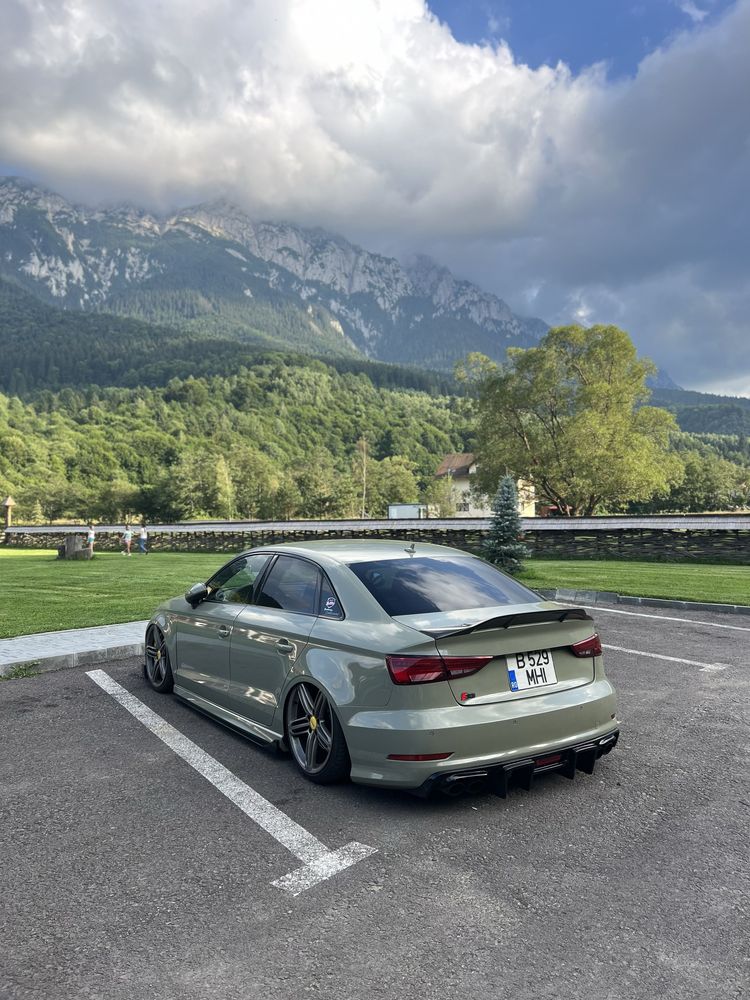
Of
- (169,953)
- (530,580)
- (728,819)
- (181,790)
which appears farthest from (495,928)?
(530,580)

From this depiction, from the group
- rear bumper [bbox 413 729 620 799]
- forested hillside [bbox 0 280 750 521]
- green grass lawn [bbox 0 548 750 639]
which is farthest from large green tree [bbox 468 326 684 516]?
rear bumper [bbox 413 729 620 799]

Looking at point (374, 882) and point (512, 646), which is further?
point (512, 646)

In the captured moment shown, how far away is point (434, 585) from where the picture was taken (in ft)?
13.9

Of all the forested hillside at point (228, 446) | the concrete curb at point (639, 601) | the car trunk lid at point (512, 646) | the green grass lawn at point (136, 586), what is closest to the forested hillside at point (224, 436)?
the forested hillside at point (228, 446)

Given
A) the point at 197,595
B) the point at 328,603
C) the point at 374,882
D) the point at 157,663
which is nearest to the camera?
the point at 374,882

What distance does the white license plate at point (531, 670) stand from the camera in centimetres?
362

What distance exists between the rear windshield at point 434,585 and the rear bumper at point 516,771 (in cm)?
91

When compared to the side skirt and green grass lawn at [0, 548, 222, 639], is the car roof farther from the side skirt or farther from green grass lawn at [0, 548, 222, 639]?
green grass lawn at [0, 548, 222, 639]

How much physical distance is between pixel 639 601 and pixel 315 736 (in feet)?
32.2

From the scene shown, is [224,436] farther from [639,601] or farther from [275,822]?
[275,822]

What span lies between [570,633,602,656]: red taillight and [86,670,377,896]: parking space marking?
1.65 m

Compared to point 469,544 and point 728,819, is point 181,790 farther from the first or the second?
point 469,544

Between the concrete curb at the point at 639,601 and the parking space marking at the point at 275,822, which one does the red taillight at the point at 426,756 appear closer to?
the parking space marking at the point at 275,822

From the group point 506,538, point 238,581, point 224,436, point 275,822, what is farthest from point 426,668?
point 224,436
